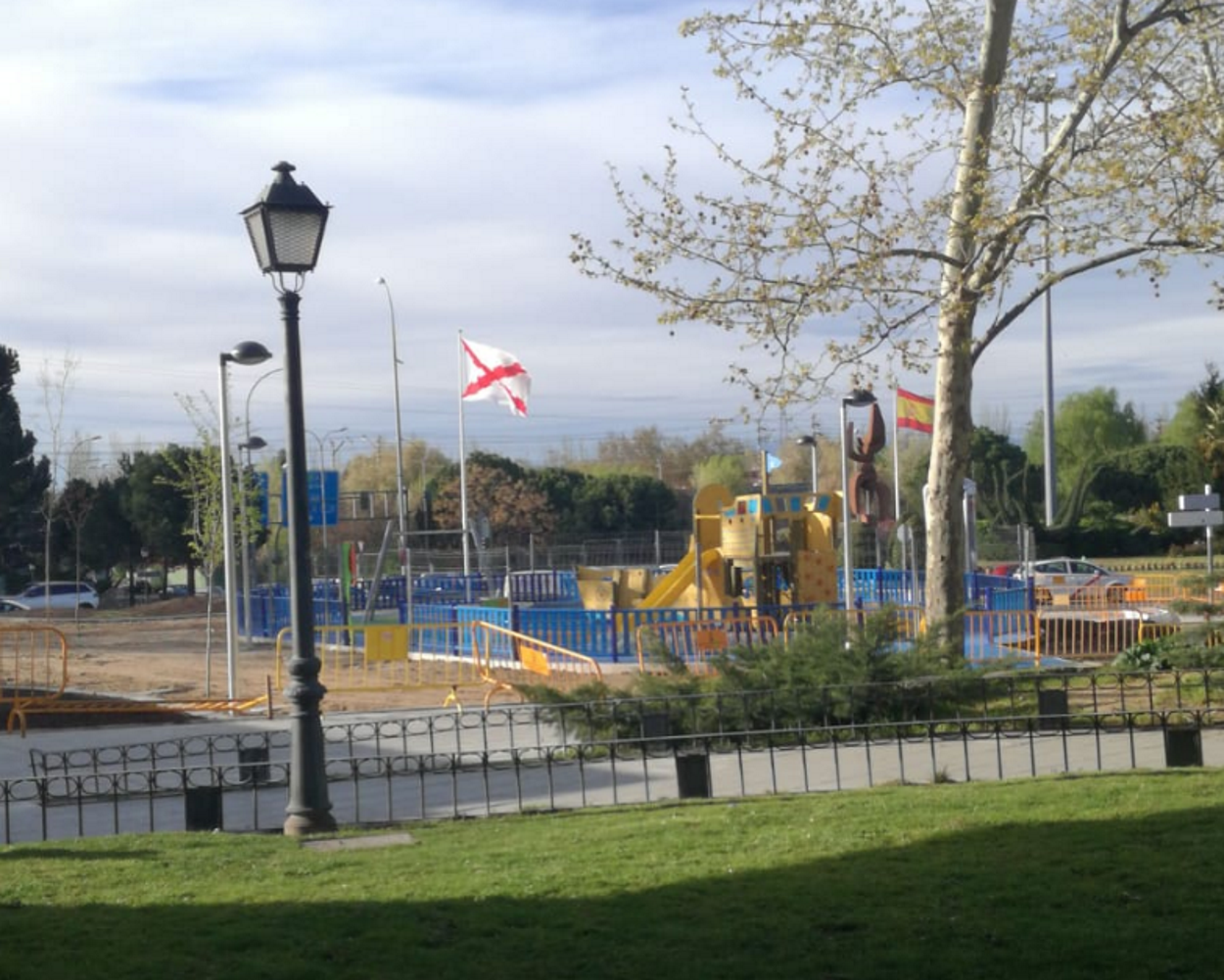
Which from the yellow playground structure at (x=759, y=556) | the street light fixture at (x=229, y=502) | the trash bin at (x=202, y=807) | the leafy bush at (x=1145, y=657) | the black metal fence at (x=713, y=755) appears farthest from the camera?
the yellow playground structure at (x=759, y=556)

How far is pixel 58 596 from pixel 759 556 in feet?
121

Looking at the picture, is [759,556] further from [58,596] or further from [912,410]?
[58,596]

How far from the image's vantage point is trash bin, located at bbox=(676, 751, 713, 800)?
36.4 ft

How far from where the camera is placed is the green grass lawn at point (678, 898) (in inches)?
228

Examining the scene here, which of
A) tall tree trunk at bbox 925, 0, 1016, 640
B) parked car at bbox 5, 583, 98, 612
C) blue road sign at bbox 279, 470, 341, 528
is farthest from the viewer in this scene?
parked car at bbox 5, 583, 98, 612

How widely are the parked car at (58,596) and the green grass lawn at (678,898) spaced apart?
166 feet

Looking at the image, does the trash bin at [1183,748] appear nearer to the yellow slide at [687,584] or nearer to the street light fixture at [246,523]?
the yellow slide at [687,584]

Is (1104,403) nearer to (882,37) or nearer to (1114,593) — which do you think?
(1114,593)

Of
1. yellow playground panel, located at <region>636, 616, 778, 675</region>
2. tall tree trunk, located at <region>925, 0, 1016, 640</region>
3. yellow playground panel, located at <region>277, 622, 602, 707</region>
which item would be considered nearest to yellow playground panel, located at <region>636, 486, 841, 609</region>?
yellow playground panel, located at <region>636, 616, 778, 675</region>

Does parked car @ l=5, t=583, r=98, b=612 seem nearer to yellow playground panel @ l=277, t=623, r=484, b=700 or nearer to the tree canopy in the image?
the tree canopy

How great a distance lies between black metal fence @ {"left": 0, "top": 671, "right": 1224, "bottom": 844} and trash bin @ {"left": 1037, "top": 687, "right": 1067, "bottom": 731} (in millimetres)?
16

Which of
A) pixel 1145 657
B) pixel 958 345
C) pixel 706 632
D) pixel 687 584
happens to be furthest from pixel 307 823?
pixel 687 584

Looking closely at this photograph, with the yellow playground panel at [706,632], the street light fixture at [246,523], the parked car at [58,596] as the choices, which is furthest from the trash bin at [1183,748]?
the parked car at [58,596]

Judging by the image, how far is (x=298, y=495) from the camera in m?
9.55
